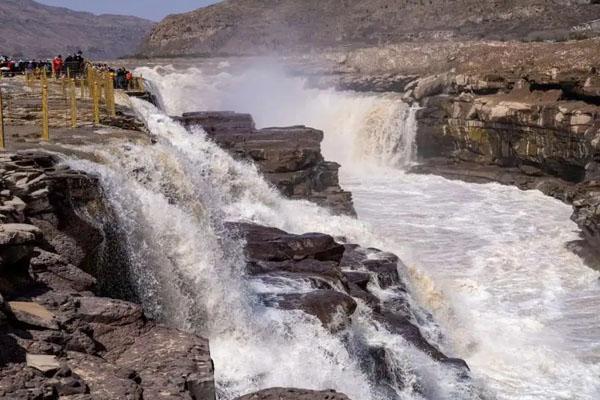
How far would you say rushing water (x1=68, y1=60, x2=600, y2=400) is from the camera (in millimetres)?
9508

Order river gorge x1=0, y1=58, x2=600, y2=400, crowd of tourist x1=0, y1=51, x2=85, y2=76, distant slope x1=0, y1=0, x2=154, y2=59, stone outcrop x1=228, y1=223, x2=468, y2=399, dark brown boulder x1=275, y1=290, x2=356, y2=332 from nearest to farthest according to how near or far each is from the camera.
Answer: river gorge x1=0, y1=58, x2=600, y2=400 → dark brown boulder x1=275, y1=290, x2=356, y2=332 → stone outcrop x1=228, y1=223, x2=468, y2=399 → crowd of tourist x1=0, y1=51, x2=85, y2=76 → distant slope x1=0, y1=0, x2=154, y2=59

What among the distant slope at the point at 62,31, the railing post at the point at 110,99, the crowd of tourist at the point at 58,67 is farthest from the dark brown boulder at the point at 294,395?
the distant slope at the point at 62,31

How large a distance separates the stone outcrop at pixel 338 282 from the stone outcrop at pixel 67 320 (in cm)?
315

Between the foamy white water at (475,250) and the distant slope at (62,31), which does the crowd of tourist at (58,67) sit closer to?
the foamy white water at (475,250)

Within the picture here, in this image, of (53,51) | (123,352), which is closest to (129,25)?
(53,51)

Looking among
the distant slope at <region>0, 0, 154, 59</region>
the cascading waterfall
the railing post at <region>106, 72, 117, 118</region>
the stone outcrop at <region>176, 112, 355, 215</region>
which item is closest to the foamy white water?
the stone outcrop at <region>176, 112, 355, 215</region>

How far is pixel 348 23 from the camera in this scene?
7119cm

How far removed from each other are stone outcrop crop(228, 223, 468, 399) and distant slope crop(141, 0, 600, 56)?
3673 centimetres

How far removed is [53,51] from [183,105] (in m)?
103

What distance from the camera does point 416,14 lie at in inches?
2662

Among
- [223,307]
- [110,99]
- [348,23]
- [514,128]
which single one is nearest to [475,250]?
[514,128]

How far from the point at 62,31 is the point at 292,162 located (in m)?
147

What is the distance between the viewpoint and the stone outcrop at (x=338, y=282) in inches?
418

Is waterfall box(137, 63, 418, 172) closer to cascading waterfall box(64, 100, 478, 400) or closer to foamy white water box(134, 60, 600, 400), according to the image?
foamy white water box(134, 60, 600, 400)
